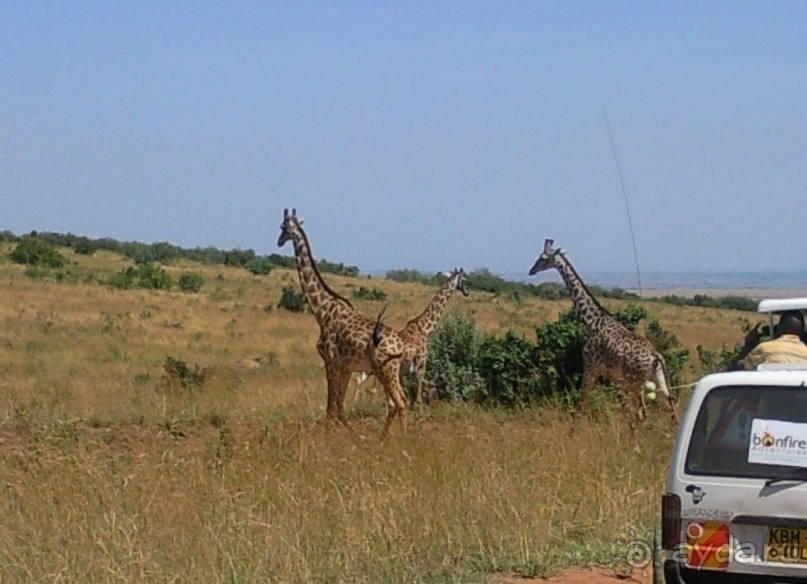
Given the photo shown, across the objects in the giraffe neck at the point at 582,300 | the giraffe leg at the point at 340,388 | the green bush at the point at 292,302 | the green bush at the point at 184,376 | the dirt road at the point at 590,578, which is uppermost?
the giraffe neck at the point at 582,300

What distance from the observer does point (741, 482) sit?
644 cm

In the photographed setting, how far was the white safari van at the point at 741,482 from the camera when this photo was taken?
21.0 ft

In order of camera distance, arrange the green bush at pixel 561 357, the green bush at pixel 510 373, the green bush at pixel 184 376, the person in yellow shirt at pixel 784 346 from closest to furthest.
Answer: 1. the person in yellow shirt at pixel 784 346
2. the green bush at pixel 510 373
3. the green bush at pixel 561 357
4. the green bush at pixel 184 376

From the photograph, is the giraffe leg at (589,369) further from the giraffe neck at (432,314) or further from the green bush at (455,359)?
the green bush at (455,359)

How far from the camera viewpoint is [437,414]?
1483 centimetres

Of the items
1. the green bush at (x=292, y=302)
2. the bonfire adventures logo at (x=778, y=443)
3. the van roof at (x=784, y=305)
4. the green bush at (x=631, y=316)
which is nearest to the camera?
the bonfire adventures logo at (x=778, y=443)

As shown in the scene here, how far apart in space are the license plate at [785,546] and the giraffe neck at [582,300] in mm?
8660

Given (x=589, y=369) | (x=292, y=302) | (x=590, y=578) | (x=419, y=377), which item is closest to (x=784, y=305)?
(x=590, y=578)

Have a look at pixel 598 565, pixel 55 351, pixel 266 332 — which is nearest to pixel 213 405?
pixel 598 565

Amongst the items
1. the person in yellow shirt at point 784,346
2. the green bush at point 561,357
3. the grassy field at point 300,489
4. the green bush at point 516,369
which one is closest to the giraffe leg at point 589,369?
the grassy field at point 300,489

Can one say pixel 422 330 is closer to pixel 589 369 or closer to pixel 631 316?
pixel 589 369

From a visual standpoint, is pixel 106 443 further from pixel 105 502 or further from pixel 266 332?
pixel 266 332

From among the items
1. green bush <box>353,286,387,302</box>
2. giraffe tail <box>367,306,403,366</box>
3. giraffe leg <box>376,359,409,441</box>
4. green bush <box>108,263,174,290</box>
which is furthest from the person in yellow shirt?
green bush <box>108,263,174,290</box>

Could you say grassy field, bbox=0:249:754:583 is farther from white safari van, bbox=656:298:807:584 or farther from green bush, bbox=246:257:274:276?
green bush, bbox=246:257:274:276
